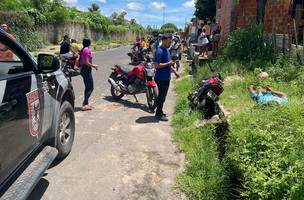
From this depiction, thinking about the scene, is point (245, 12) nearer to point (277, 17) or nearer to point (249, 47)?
point (277, 17)

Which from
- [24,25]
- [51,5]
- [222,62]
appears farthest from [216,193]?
[51,5]

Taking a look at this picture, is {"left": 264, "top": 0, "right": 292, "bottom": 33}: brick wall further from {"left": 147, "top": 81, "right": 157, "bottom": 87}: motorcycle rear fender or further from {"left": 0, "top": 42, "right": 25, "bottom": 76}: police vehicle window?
{"left": 0, "top": 42, "right": 25, "bottom": 76}: police vehicle window

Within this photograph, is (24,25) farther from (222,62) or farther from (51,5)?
(222,62)

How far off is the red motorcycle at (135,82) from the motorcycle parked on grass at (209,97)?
1.07 metres

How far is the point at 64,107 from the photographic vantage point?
530 centimetres

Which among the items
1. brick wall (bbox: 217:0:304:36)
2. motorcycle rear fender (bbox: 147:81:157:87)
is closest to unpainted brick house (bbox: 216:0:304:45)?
brick wall (bbox: 217:0:304:36)

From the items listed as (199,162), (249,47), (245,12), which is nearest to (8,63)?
(199,162)

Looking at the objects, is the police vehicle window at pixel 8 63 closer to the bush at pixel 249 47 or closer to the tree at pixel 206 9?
the bush at pixel 249 47

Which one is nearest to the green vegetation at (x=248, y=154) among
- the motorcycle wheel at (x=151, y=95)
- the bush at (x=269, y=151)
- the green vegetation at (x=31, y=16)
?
the bush at (x=269, y=151)

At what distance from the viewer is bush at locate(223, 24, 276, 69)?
12.1 meters

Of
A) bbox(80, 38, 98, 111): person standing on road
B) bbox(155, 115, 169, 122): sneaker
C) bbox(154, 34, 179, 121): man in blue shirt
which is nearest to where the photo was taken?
bbox(154, 34, 179, 121): man in blue shirt

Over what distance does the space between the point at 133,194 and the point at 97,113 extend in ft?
13.7

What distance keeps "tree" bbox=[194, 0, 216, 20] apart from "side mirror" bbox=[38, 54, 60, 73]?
33.7 metres

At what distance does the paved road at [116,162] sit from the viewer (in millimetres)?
4629
